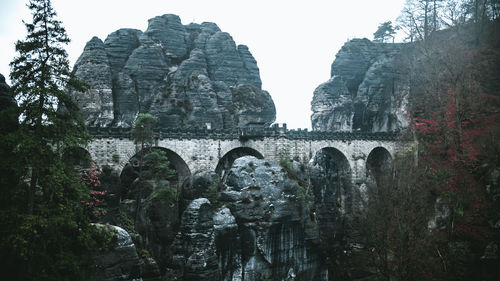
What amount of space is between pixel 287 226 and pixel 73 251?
13354 mm

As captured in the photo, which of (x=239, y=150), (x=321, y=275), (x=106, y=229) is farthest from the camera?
(x=239, y=150)

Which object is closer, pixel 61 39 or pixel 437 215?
pixel 61 39

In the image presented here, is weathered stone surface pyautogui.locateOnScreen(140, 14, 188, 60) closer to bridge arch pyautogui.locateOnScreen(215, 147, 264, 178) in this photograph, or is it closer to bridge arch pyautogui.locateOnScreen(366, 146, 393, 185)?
bridge arch pyautogui.locateOnScreen(215, 147, 264, 178)

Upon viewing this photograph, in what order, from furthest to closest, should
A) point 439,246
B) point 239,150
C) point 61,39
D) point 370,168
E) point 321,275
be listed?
point 370,168
point 239,150
point 321,275
point 439,246
point 61,39

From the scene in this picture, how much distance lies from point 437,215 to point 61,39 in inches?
951

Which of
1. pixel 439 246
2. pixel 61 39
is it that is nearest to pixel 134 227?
pixel 61 39

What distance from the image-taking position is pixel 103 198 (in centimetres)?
2452

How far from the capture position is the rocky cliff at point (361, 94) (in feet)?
140

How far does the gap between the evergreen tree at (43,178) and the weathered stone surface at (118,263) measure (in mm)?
637

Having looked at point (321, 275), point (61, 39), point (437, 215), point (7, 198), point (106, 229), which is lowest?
point (321, 275)

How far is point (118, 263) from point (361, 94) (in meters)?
39.7

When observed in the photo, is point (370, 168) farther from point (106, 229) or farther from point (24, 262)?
point (24, 262)

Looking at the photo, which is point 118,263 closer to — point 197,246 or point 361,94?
point 197,246

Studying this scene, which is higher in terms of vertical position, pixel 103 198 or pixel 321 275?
pixel 103 198
